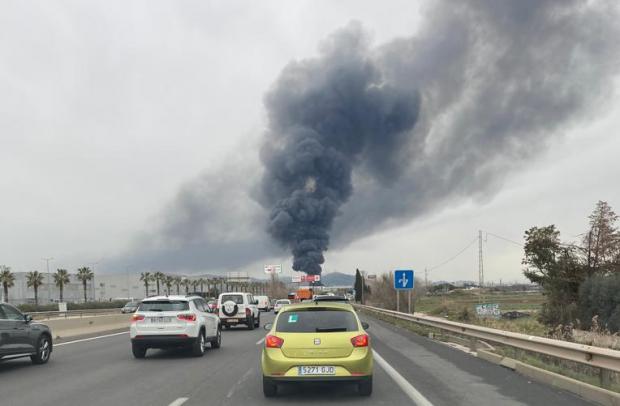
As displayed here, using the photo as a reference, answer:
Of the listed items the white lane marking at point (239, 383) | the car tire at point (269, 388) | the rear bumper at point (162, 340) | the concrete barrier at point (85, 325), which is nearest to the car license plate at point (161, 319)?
the rear bumper at point (162, 340)

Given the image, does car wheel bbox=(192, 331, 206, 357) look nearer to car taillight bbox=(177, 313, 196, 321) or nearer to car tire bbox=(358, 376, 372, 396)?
car taillight bbox=(177, 313, 196, 321)

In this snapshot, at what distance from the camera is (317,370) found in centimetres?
888

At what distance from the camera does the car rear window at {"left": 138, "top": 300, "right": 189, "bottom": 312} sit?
1592 centimetres

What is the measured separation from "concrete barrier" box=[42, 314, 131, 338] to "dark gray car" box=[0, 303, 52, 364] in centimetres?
930

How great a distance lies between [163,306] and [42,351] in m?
3.14

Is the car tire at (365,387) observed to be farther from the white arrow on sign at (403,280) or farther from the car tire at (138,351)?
the white arrow on sign at (403,280)

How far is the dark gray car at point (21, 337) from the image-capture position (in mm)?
13672

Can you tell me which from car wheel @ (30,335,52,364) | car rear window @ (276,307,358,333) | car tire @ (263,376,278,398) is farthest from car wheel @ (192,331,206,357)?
car rear window @ (276,307,358,333)

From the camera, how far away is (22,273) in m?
124

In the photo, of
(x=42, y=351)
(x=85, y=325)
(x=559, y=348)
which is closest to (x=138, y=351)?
(x=42, y=351)

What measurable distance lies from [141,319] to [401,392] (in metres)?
8.40

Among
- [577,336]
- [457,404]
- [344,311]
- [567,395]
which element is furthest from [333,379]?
[577,336]

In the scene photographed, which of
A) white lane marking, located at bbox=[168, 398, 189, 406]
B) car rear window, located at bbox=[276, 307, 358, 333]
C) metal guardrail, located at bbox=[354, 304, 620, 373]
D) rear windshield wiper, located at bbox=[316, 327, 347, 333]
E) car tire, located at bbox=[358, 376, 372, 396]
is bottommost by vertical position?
white lane marking, located at bbox=[168, 398, 189, 406]

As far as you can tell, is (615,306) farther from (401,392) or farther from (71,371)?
(71,371)
